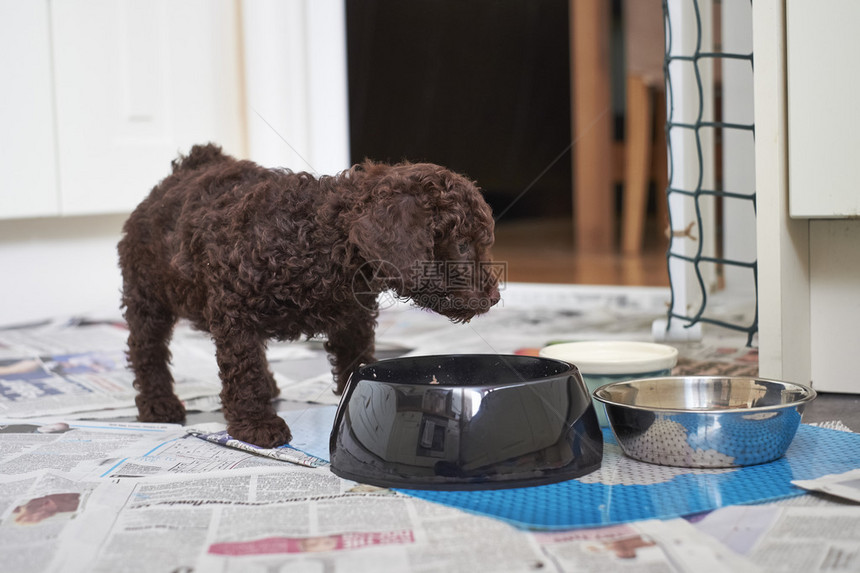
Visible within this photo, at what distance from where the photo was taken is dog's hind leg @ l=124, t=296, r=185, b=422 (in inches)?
49.4

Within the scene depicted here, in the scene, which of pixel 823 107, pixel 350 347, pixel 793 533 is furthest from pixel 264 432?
pixel 823 107

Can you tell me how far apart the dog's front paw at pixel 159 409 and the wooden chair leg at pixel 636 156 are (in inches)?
96.9

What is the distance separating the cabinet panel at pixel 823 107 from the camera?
1.16 m

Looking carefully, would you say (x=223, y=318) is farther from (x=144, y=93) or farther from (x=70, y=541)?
(x=144, y=93)

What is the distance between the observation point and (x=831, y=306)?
1.34 metres

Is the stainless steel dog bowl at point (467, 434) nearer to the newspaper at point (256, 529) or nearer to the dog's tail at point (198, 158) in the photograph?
the newspaper at point (256, 529)

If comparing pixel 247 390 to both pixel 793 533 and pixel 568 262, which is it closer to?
pixel 793 533

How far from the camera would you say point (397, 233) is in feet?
3.07

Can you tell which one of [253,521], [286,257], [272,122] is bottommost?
[253,521]

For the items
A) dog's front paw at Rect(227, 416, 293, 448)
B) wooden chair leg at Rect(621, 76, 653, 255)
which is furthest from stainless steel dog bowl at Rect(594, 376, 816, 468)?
wooden chair leg at Rect(621, 76, 653, 255)

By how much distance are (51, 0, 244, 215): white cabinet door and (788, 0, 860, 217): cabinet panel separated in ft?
5.47

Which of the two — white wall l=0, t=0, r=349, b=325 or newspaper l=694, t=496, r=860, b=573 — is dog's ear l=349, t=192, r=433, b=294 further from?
white wall l=0, t=0, r=349, b=325

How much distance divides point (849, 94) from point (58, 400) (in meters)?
1.26

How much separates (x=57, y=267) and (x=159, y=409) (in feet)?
3.93
